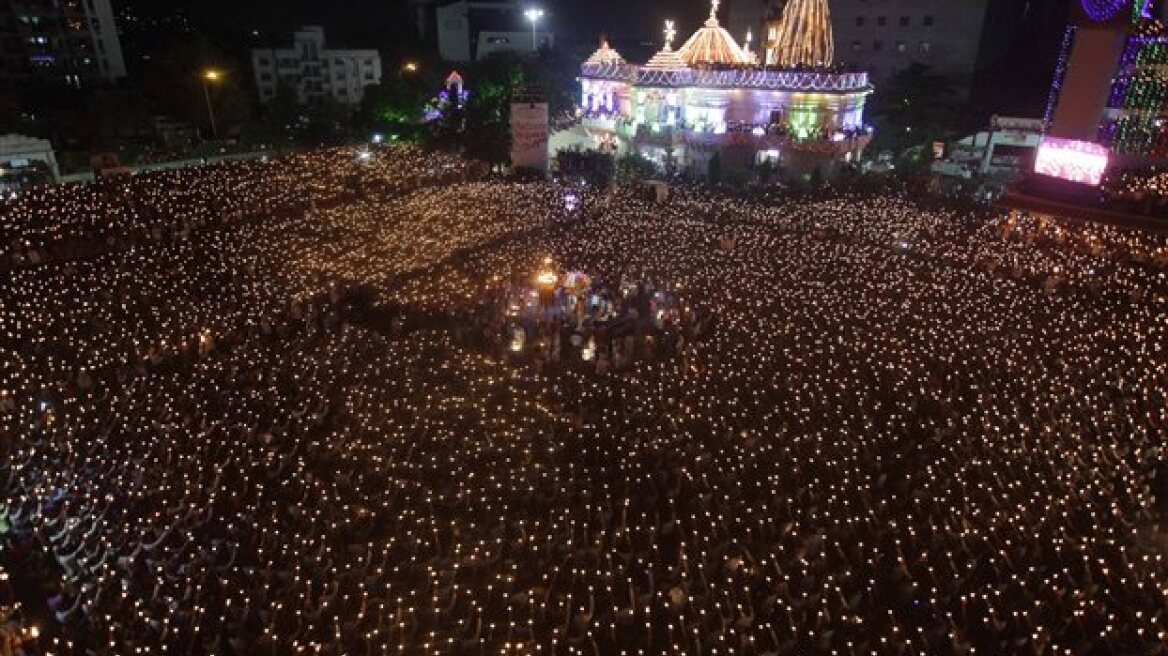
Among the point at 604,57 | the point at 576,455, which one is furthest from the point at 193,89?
the point at 576,455

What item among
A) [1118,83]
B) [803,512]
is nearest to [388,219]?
[803,512]

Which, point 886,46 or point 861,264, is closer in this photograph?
point 861,264

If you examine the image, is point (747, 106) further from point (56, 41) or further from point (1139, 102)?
point (56, 41)

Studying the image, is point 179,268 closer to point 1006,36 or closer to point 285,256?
point 285,256

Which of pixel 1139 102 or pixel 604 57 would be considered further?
pixel 604 57

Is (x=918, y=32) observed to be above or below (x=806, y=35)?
above

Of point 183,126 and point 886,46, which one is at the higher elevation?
point 886,46

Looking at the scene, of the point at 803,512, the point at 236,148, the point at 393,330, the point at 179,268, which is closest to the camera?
the point at 803,512
